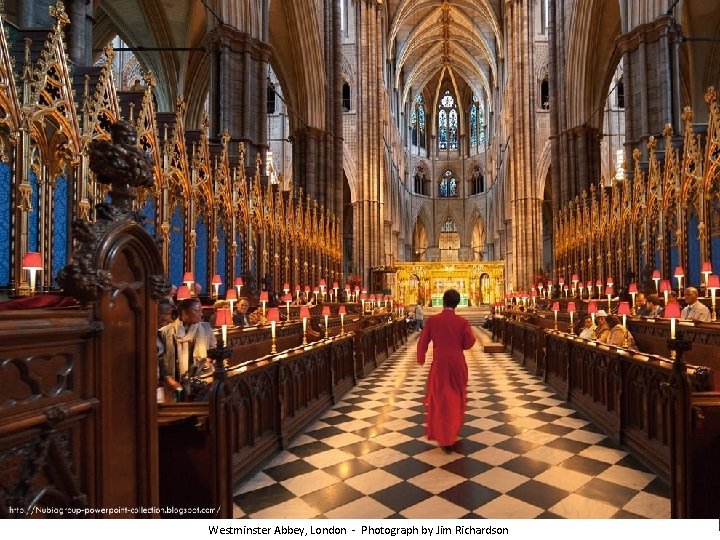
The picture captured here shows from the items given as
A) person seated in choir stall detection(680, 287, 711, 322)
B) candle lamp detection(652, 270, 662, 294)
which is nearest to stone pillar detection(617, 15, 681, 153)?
candle lamp detection(652, 270, 662, 294)

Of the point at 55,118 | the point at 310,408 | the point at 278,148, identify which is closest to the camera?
the point at 310,408

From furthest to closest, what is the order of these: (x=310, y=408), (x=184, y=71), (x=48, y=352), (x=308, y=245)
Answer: (x=184, y=71)
(x=308, y=245)
(x=310, y=408)
(x=48, y=352)

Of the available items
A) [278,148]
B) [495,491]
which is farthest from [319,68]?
[495,491]

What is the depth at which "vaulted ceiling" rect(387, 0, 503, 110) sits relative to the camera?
39.1 meters

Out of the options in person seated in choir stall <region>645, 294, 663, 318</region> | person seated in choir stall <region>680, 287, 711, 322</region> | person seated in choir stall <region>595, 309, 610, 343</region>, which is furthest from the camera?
person seated in choir stall <region>645, 294, 663, 318</region>

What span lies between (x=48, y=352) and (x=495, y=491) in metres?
3.24

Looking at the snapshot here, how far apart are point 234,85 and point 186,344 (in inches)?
445

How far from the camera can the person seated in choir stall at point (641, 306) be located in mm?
9484

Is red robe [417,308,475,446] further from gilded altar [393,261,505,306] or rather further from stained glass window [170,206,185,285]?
gilded altar [393,261,505,306]

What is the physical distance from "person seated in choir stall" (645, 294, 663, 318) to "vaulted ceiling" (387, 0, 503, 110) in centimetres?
3403

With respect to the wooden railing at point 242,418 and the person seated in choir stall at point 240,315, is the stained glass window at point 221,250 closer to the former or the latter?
the person seated in choir stall at point 240,315

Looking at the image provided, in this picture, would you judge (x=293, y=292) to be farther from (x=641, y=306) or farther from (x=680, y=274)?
(x=680, y=274)
